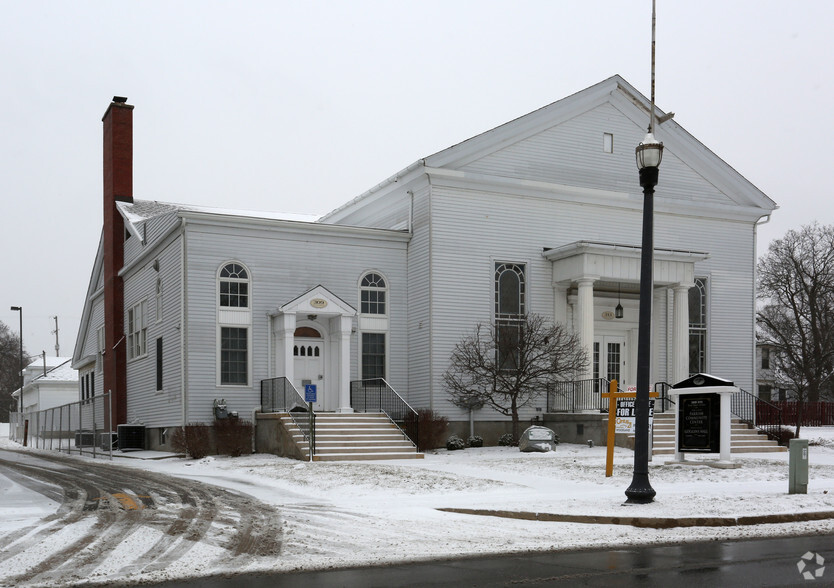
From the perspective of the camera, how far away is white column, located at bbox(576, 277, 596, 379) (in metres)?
27.2

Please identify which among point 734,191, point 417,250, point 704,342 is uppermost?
point 734,191

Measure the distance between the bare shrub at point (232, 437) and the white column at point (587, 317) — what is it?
32.3ft

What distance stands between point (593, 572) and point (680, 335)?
21.5m

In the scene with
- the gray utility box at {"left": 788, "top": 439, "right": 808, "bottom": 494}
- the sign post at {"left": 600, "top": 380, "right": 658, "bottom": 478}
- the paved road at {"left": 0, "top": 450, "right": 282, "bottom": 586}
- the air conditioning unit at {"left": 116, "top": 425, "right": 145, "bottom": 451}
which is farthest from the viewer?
the air conditioning unit at {"left": 116, "top": 425, "right": 145, "bottom": 451}

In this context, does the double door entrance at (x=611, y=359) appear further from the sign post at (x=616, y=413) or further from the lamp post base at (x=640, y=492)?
the lamp post base at (x=640, y=492)

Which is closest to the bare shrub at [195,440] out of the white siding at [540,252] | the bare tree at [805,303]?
the white siding at [540,252]

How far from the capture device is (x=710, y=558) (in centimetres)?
951

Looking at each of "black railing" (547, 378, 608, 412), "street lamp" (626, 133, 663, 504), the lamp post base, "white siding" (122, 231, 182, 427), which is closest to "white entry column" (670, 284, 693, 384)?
"black railing" (547, 378, 608, 412)

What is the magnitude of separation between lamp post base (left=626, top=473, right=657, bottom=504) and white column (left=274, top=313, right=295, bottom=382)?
1341 cm

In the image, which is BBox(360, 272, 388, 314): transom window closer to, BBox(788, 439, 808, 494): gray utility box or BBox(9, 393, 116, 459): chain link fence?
BBox(9, 393, 116, 459): chain link fence

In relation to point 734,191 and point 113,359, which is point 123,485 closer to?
point 113,359

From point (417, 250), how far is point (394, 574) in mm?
19671

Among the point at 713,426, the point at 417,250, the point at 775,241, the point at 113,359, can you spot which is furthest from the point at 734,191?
the point at 775,241

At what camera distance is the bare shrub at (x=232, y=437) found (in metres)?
24.6
